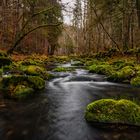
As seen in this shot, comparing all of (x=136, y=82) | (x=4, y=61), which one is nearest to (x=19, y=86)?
(x=136, y=82)

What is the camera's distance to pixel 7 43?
2647 cm

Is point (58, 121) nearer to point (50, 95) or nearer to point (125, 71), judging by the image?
point (50, 95)

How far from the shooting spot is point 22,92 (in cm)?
788

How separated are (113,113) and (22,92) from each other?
358 centimetres

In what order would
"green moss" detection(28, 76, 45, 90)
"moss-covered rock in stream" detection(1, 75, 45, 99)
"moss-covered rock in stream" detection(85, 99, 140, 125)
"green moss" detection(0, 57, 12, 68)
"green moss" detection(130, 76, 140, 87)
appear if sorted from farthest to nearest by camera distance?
1. "green moss" detection(0, 57, 12, 68)
2. "green moss" detection(130, 76, 140, 87)
3. "green moss" detection(28, 76, 45, 90)
4. "moss-covered rock in stream" detection(1, 75, 45, 99)
5. "moss-covered rock in stream" detection(85, 99, 140, 125)

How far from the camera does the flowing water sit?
15.9 ft

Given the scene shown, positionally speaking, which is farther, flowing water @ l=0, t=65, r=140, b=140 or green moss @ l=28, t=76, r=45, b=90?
green moss @ l=28, t=76, r=45, b=90

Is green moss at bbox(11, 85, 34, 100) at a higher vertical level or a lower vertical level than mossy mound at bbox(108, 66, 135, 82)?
lower

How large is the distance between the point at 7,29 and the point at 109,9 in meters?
11.4

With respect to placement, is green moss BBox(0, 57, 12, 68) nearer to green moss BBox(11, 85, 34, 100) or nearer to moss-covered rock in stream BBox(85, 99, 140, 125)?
green moss BBox(11, 85, 34, 100)

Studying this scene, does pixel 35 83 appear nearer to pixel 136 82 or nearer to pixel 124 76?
pixel 136 82

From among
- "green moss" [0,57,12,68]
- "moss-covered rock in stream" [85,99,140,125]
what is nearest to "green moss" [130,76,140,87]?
"moss-covered rock in stream" [85,99,140,125]

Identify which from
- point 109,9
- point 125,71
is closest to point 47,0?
point 109,9

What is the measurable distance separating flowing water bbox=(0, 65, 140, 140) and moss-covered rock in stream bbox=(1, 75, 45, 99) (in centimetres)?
46
